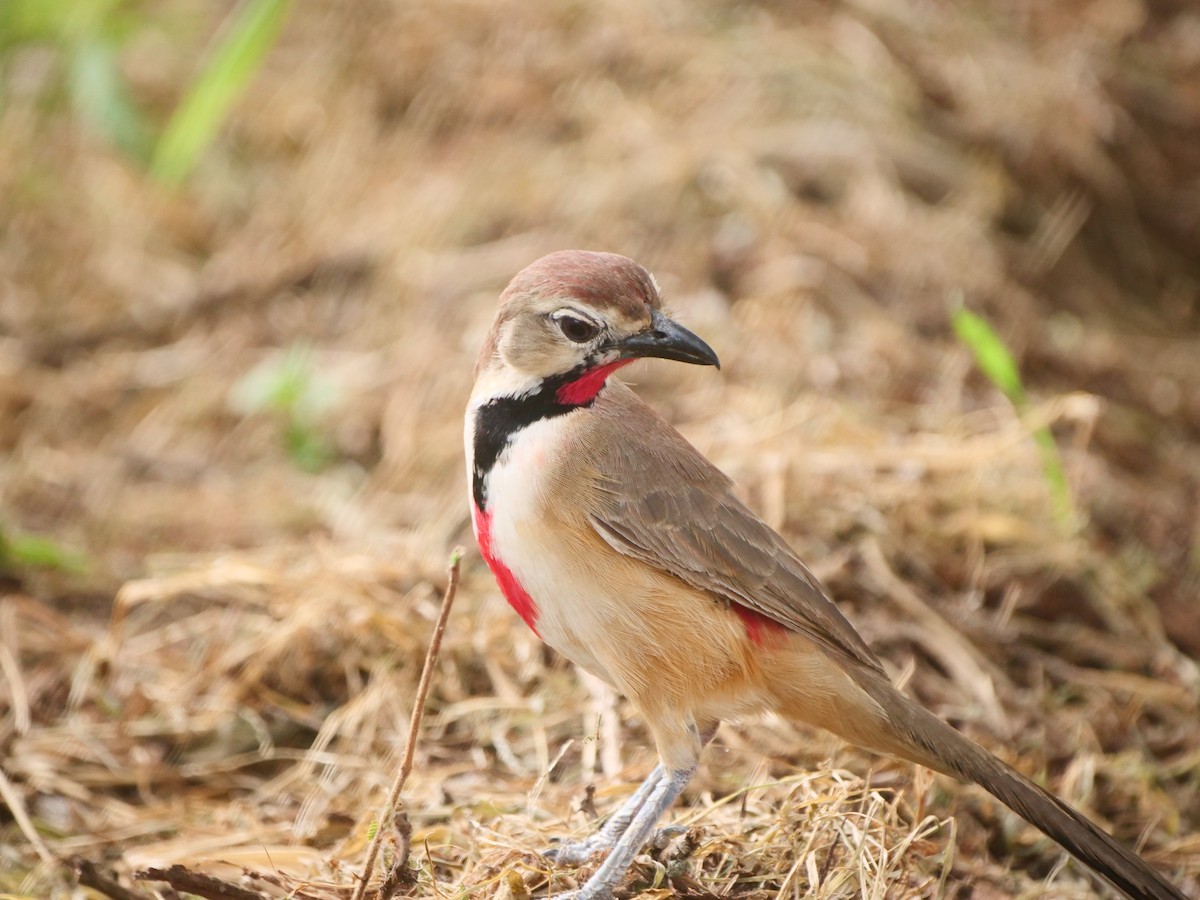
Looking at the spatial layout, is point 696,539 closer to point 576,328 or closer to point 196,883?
point 576,328

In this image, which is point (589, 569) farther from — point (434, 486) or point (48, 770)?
point (434, 486)

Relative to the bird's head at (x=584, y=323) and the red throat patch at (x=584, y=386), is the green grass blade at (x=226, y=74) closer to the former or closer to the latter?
the bird's head at (x=584, y=323)

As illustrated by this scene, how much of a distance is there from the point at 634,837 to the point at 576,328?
4.08 feet

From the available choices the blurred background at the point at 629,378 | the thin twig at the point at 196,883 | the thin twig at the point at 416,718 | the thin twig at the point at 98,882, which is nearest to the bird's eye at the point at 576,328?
the thin twig at the point at 416,718

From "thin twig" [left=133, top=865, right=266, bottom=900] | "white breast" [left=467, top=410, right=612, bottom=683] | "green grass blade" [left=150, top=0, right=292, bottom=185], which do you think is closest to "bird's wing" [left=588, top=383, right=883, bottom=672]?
"white breast" [left=467, top=410, right=612, bottom=683]

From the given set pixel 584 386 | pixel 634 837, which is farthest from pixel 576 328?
pixel 634 837

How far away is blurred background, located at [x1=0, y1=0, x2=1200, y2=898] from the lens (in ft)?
12.9

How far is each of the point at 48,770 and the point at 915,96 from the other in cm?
575

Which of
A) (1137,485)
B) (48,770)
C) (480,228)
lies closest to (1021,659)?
(1137,485)

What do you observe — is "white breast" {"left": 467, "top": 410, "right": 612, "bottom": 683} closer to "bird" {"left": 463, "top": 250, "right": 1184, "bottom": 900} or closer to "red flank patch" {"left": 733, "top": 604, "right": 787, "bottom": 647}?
"bird" {"left": 463, "top": 250, "right": 1184, "bottom": 900}

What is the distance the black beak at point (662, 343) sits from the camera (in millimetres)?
→ 3395

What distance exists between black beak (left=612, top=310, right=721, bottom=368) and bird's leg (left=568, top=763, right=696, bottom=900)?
103 cm

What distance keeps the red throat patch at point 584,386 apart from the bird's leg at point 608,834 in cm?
94

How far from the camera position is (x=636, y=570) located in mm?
3416
